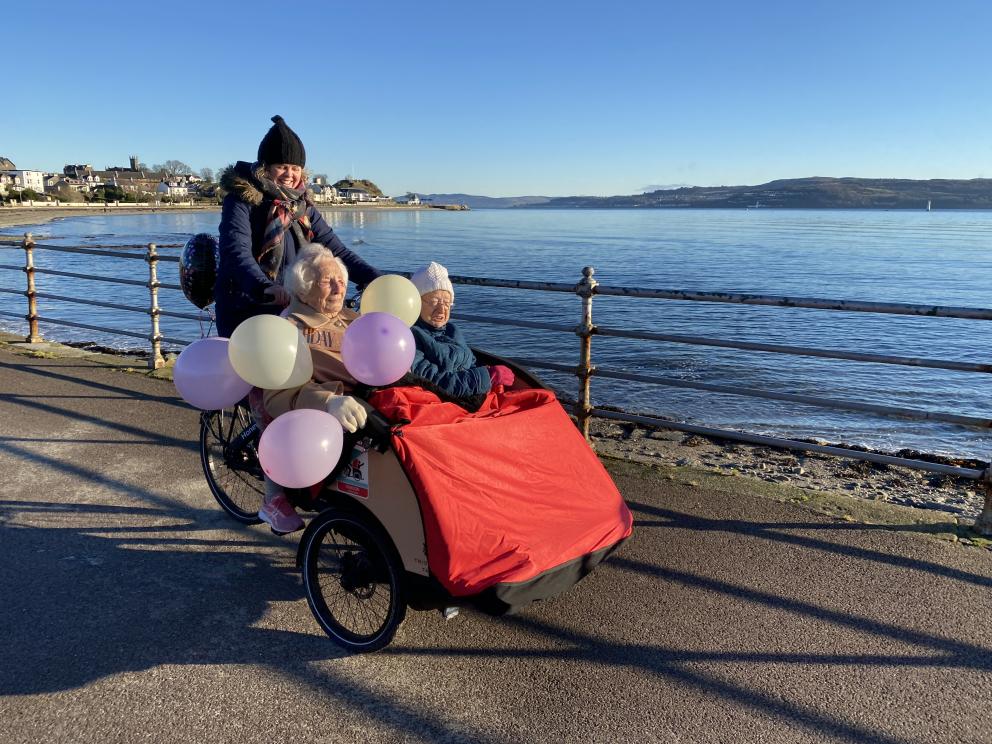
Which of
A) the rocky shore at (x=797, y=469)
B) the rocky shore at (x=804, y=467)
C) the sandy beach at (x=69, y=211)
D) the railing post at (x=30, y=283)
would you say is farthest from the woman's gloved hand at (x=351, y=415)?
the sandy beach at (x=69, y=211)

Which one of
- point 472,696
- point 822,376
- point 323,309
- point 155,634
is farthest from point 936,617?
point 822,376

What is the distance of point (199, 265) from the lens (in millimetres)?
4473

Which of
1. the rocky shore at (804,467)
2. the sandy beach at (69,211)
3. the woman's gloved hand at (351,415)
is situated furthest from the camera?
the sandy beach at (69,211)

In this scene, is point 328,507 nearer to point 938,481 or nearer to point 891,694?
point 891,694

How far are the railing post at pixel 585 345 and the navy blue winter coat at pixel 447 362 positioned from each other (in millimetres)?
1952

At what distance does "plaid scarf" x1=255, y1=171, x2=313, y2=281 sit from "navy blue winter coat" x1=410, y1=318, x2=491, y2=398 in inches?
40.2

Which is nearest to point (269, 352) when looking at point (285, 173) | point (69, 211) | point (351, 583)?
point (351, 583)

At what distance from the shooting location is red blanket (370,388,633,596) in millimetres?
2777

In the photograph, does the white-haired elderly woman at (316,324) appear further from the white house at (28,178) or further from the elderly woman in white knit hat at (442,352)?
the white house at (28,178)

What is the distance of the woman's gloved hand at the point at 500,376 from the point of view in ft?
11.5

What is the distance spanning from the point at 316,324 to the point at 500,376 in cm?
90

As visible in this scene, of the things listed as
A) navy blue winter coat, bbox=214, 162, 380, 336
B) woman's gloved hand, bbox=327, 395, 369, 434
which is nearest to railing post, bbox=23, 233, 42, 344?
navy blue winter coat, bbox=214, 162, 380, 336

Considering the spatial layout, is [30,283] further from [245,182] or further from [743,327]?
[743,327]

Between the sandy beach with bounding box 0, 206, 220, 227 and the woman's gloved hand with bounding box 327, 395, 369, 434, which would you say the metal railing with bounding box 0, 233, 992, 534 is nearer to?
the woman's gloved hand with bounding box 327, 395, 369, 434
